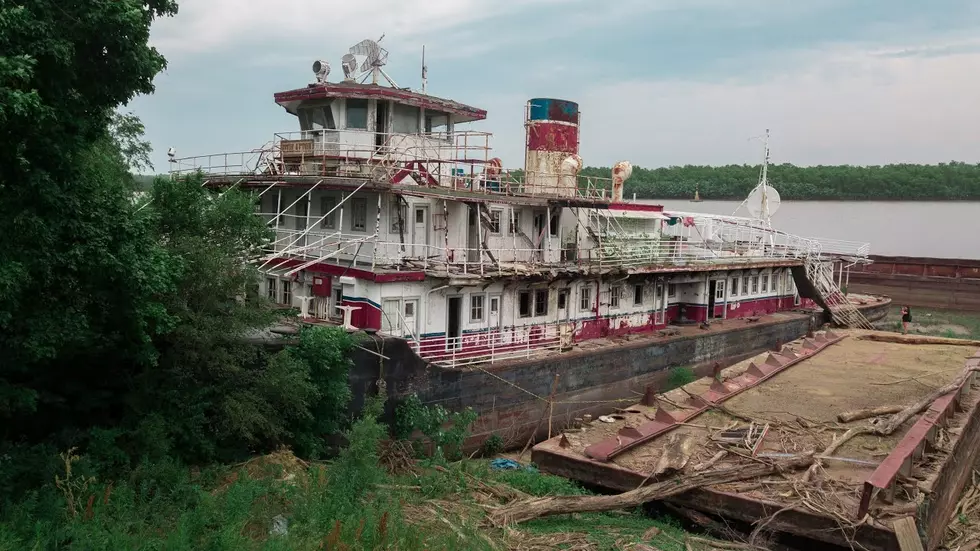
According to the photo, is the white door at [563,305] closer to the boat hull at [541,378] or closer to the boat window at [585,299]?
the boat window at [585,299]

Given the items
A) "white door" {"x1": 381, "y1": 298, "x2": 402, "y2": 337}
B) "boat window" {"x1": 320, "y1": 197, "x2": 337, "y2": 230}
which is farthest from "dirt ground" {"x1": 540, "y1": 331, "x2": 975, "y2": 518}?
"boat window" {"x1": 320, "y1": 197, "x2": 337, "y2": 230}

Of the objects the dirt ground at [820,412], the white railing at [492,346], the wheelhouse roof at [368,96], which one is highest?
the wheelhouse roof at [368,96]

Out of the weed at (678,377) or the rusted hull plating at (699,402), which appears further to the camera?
the weed at (678,377)

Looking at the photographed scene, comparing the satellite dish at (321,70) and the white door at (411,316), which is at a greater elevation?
the satellite dish at (321,70)

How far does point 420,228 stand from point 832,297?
25692mm

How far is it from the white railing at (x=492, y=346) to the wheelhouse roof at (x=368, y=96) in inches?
280

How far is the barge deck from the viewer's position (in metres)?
11.6

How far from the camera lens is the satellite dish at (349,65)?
76.4 ft

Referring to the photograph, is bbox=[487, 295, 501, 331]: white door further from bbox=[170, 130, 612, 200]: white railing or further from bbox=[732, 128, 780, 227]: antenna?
bbox=[732, 128, 780, 227]: antenna

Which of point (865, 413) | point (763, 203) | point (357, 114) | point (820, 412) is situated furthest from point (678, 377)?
point (763, 203)

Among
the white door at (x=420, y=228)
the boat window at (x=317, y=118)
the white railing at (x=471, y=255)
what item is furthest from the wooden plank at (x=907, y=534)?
the boat window at (x=317, y=118)

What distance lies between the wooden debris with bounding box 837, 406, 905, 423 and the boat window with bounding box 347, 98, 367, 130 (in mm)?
14901

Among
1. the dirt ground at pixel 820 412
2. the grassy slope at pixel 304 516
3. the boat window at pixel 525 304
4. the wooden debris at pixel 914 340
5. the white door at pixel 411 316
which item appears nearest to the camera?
the grassy slope at pixel 304 516

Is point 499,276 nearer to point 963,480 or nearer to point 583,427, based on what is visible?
point 583,427
